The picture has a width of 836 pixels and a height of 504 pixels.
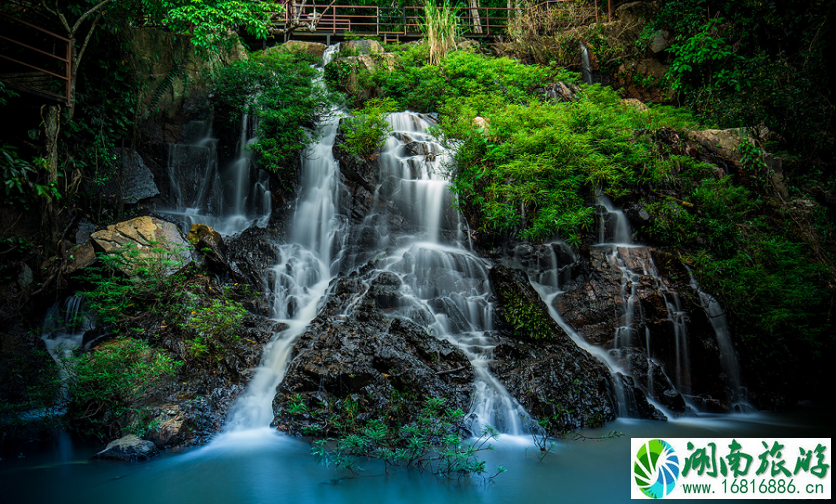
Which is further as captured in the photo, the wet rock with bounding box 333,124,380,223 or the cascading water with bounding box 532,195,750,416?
the wet rock with bounding box 333,124,380,223

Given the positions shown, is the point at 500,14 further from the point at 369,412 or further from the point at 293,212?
the point at 369,412

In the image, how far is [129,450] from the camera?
487cm

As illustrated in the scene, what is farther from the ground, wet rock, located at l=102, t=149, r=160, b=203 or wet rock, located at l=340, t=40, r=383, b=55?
wet rock, located at l=340, t=40, r=383, b=55

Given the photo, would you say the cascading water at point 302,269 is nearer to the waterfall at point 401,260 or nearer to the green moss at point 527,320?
the waterfall at point 401,260

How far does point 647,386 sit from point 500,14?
20.5m

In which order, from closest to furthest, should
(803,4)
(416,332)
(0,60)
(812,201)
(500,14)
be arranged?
(416,332) < (0,60) < (812,201) < (803,4) < (500,14)

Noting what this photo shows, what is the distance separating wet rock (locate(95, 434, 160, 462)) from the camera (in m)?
4.86

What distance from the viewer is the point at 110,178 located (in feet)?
30.7

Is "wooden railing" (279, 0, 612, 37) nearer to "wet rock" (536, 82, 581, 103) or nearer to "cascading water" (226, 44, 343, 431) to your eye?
"wet rock" (536, 82, 581, 103)

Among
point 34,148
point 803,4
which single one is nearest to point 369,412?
point 34,148

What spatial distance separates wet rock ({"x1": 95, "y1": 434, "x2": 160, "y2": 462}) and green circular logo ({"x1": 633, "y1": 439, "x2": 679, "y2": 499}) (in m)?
5.11

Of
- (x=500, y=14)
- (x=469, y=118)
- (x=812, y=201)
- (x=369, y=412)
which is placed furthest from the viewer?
(x=500, y=14)

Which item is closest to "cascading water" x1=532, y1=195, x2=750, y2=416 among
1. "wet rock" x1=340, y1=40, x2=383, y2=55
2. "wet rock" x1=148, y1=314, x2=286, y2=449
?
"wet rock" x1=148, y1=314, x2=286, y2=449

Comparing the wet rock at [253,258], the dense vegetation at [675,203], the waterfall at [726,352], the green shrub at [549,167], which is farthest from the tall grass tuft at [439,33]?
the waterfall at [726,352]
